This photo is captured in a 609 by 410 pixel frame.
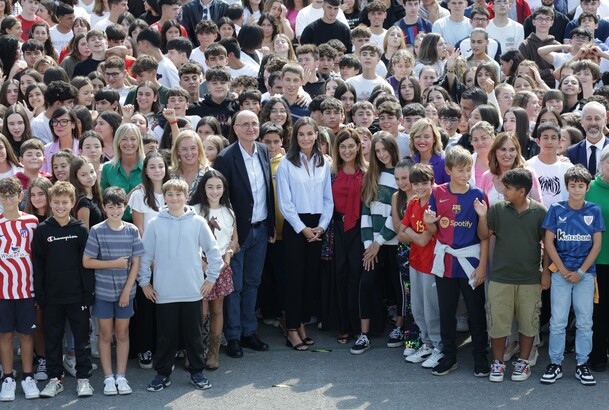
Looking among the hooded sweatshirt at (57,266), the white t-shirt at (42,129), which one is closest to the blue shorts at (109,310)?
the hooded sweatshirt at (57,266)

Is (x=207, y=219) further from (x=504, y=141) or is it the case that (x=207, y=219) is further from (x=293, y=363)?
(x=504, y=141)

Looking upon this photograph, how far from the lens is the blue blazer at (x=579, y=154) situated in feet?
31.9

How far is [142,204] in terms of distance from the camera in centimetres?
898

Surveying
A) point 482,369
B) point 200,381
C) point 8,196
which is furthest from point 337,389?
point 8,196

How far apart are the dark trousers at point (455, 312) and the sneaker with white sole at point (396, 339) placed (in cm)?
69

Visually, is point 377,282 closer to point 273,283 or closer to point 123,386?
point 273,283

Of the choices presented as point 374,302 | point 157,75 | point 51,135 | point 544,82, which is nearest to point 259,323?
point 374,302

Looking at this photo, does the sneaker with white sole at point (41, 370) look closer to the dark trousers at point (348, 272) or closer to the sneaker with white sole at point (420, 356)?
the dark trousers at point (348, 272)

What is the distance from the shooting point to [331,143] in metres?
10.1

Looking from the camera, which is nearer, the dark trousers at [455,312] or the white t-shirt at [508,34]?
the dark trousers at [455,312]

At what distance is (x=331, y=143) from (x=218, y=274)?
6.57 feet

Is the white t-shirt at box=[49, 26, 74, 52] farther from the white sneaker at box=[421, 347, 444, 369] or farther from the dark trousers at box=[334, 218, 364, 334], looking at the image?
the white sneaker at box=[421, 347, 444, 369]

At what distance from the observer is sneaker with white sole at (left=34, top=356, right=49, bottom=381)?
873 centimetres

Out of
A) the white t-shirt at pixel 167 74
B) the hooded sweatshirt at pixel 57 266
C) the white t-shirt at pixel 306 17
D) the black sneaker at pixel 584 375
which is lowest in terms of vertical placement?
the black sneaker at pixel 584 375
